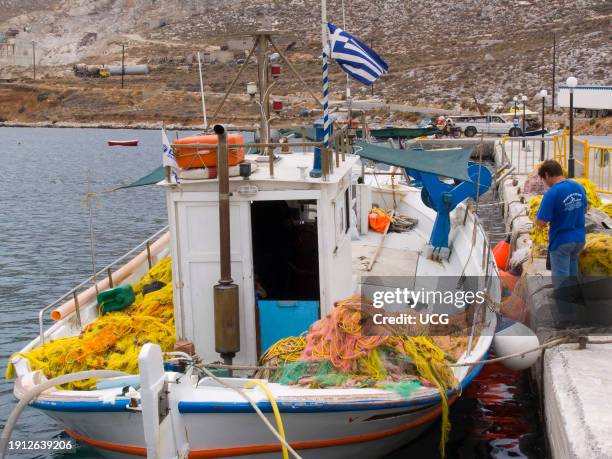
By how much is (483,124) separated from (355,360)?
42.5m

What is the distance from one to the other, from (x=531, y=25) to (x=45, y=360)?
3969 inches

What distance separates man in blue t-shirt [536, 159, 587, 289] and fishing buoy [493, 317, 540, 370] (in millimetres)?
649

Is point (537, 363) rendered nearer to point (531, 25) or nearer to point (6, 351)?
point (6, 351)

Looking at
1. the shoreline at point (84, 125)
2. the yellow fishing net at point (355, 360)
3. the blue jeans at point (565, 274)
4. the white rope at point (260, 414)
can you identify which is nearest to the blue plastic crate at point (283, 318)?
the yellow fishing net at point (355, 360)

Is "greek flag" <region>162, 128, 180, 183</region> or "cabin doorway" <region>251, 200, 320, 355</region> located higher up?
"greek flag" <region>162, 128, 180, 183</region>

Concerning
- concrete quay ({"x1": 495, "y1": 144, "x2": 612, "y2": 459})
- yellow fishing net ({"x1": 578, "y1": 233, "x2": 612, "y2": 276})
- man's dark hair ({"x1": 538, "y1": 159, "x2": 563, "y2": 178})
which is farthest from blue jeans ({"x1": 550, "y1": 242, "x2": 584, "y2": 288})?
man's dark hair ({"x1": 538, "y1": 159, "x2": 563, "y2": 178})

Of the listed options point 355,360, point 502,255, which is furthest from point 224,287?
point 502,255

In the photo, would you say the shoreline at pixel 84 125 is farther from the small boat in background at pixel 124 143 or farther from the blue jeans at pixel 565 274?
the blue jeans at pixel 565 274

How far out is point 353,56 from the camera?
34.2 ft

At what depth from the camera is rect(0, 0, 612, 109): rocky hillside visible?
7781 centimetres

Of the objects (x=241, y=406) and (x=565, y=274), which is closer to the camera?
(x=241, y=406)

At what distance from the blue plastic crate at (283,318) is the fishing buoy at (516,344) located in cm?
218

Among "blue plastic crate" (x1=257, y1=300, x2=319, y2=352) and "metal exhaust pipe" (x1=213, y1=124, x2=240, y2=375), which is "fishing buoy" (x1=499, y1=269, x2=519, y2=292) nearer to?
"blue plastic crate" (x1=257, y1=300, x2=319, y2=352)

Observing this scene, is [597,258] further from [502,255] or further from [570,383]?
[502,255]
